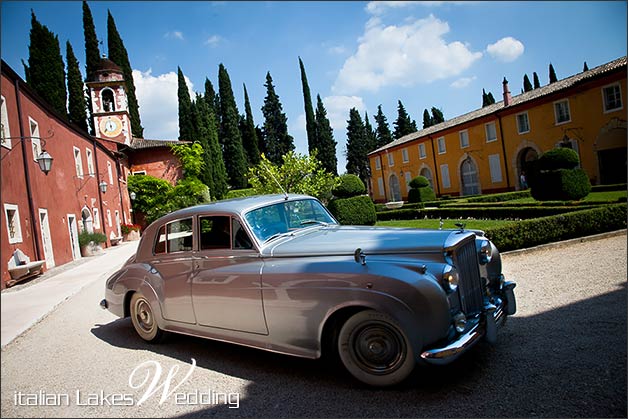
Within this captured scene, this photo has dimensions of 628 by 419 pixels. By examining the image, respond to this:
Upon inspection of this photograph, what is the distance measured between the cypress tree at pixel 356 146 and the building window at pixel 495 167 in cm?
3293

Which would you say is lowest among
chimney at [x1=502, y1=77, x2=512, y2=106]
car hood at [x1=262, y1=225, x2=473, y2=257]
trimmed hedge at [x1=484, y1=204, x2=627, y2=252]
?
trimmed hedge at [x1=484, y1=204, x2=627, y2=252]

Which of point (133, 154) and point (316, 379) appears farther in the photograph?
point (133, 154)

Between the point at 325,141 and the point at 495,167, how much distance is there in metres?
27.0

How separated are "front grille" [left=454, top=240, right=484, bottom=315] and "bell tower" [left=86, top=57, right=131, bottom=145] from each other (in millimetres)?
38742

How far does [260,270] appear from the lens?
3680mm

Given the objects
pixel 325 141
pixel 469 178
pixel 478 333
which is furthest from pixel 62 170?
pixel 325 141

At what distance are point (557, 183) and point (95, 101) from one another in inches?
1521

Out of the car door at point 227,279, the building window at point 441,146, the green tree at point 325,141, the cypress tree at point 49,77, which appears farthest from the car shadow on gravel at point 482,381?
the green tree at point 325,141

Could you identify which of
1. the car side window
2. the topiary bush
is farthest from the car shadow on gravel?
the topiary bush

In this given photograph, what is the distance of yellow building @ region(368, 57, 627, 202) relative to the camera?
23.5 m

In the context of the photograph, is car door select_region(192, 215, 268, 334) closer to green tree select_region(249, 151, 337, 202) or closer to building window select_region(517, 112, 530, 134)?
green tree select_region(249, 151, 337, 202)

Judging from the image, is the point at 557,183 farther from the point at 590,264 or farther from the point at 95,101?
the point at 95,101

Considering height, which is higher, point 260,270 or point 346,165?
point 346,165

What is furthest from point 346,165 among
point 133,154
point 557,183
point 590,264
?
point 590,264
